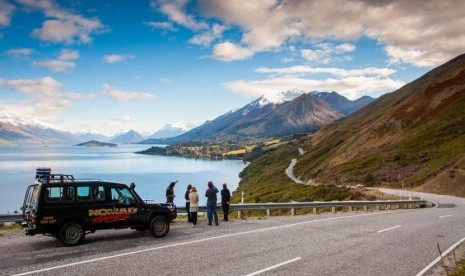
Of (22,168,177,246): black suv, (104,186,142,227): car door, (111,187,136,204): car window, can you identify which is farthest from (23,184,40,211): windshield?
(111,187,136,204): car window

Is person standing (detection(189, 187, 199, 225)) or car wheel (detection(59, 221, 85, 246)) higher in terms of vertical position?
person standing (detection(189, 187, 199, 225))

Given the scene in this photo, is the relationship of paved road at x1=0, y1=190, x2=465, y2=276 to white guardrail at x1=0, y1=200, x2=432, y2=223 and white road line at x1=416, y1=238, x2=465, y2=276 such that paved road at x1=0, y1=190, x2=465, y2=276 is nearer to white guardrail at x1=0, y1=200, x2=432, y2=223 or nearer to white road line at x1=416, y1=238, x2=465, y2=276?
white road line at x1=416, y1=238, x2=465, y2=276

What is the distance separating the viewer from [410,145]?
93875mm

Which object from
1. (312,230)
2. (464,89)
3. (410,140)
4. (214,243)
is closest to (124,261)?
(214,243)

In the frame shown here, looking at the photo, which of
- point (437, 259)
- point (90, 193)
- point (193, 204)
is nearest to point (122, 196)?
point (90, 193)

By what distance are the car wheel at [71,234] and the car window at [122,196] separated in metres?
1.82

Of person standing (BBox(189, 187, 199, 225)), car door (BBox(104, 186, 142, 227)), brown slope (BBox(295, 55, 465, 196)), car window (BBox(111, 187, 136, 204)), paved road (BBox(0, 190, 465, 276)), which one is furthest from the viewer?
brown slope (BBox(295, 55, 465, 196))

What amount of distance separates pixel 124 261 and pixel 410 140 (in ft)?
321

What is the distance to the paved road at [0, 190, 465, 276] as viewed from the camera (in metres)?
12.1

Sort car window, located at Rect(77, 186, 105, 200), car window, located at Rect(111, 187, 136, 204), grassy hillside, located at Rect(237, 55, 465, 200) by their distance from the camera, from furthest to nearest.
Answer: grassy hillside, located at Rect(237, 55, 465, 200), car window, located at Rect(111, 187, 136, 204), car window, located at Rect(77, 186, 105, 200)

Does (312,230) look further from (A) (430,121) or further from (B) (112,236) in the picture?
(A) (430,121)

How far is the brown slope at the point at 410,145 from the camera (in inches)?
3034

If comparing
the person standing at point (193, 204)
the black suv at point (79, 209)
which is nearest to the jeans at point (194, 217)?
the person standing at point (193, 204)

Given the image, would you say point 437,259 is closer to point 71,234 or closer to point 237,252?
point 237,252
